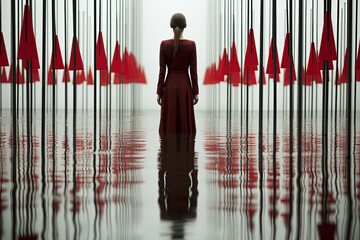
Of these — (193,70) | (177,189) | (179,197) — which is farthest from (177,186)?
(193,70)

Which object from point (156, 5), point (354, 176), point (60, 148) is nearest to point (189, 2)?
point (156, 5)

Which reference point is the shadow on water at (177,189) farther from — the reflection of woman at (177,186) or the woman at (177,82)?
the woman at (177,82)

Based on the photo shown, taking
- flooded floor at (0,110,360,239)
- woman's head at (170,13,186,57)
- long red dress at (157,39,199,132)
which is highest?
woman's head at (170,13,186,57)

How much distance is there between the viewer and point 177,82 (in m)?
4.72

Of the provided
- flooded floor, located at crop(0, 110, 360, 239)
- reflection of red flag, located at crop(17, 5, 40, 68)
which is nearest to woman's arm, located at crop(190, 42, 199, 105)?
reflection of red flag, located at crop(17, 5, 40, 68)

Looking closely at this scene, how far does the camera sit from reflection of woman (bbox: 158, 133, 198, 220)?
1146 millimetres

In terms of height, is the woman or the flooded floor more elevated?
the woman

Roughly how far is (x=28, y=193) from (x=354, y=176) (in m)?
1.09

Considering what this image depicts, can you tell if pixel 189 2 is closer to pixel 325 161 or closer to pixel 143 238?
pixel 325 161

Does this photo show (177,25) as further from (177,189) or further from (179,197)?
(179,197)

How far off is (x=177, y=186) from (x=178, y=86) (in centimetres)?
326

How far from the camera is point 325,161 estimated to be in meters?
2.17

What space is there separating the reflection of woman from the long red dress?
7.31 ft

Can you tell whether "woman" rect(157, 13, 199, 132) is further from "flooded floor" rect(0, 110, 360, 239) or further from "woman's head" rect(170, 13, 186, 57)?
"flooded floor" rect(0, 110, 360, 239)
